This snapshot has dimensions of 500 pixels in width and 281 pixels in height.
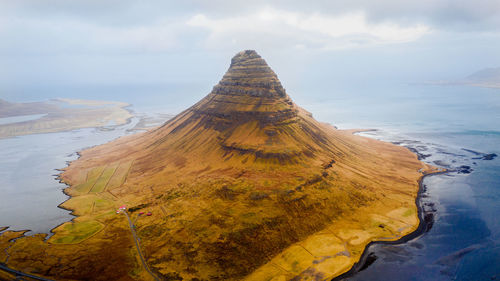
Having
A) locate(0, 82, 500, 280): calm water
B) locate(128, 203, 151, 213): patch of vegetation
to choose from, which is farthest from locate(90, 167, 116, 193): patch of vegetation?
locate(128, 203, 151, 213): patch of vegetation

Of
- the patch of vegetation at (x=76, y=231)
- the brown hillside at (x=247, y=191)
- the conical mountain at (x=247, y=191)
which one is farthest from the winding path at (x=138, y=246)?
the patch of vegetation at (x=76, y=231)

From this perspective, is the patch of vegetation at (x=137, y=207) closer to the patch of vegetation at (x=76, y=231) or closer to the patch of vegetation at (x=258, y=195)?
the patch of vegetation at (x=76, y=231)

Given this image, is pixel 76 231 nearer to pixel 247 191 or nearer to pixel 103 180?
pixel 103 180

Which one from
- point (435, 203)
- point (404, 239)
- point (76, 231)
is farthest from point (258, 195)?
point (435, 203)

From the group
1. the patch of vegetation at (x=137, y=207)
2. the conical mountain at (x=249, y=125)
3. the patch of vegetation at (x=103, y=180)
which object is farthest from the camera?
the conical mountain at (x=249, y=125)

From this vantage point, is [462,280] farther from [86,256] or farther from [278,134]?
[86,256]

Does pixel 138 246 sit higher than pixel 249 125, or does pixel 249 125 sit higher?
pixel 249 125

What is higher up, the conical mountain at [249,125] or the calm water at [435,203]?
the conical mountain at [249,125]
